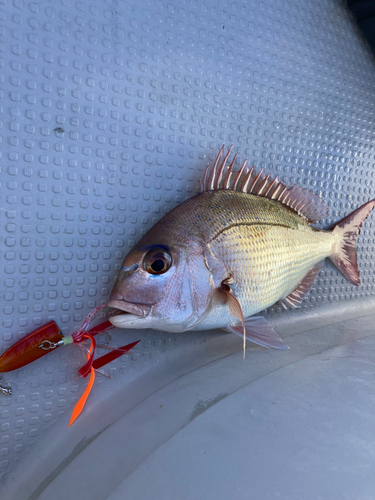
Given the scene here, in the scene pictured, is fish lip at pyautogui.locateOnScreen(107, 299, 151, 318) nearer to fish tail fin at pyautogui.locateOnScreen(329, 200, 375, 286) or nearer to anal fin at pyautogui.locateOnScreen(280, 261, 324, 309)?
anal fin at pyautogui.locateOnScreen(280, 261, 324, 309)

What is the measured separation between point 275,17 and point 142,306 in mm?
1252

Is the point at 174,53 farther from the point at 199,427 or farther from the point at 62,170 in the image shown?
the point at 199,427

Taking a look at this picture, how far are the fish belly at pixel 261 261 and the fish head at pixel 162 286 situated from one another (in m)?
0.08

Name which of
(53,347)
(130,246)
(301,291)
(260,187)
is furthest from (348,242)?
(53,347)

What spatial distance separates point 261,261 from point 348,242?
598 mm

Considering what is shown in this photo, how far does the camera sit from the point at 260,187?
1.19 m

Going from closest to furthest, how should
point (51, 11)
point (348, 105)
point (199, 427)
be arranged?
point (199, 427) → point (51, 11) → point (348, 105)

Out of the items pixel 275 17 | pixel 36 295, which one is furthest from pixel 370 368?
pixel 275 17

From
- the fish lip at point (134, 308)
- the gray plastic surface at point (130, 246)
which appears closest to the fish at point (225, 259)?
the fish lip at point (134, 308)

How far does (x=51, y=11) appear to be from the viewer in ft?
3.16

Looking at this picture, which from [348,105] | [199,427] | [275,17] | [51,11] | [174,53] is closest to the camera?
[199,427]

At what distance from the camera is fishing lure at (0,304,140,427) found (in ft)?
3.06

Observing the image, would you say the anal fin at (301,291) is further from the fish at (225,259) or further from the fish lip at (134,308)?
the fish lip at (134,308)

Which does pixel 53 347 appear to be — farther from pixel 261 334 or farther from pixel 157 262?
pixel 261 334
